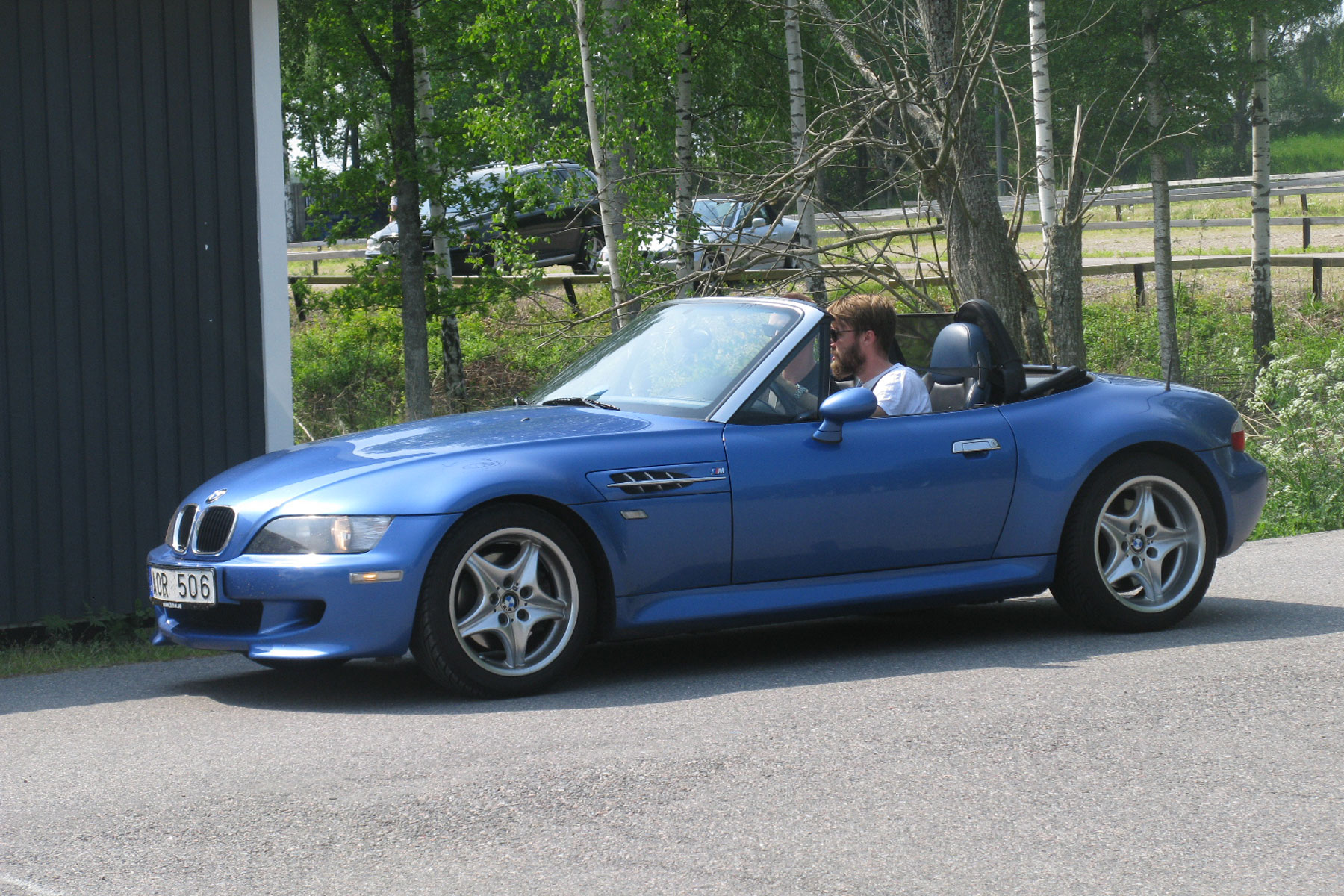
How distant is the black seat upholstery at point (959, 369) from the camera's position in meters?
6.63

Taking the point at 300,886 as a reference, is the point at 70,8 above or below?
above

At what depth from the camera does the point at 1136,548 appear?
670cm

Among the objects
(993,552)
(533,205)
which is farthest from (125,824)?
(533,205)

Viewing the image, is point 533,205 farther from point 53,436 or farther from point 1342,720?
point 1342,720

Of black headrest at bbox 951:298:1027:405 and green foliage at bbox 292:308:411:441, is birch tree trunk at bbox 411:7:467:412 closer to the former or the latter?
green foliage at bbox 292:308:411:441

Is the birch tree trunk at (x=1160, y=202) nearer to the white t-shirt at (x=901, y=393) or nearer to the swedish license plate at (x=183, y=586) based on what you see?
the white t-shirt at (x=901, y=393)

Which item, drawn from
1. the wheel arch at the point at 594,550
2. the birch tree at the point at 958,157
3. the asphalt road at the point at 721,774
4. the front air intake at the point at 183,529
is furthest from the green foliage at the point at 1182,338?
the front air intake at the point at 183,529

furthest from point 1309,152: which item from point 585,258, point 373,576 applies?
point 373,576

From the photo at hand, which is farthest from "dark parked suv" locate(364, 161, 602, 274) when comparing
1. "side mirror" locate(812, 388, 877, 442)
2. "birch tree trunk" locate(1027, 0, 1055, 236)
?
"side mirror" locate(812, 388, 877, 442)

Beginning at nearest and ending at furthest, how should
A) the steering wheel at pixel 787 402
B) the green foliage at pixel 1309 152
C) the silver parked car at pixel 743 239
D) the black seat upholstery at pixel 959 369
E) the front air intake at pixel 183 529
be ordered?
the front air intake at pixel 183 529 < the steering wheel at pixel 787 402 < the black seat upholstery at pixel 959 369 < the silver parked car at pixel 743 239 < the green foliage at pixel 1309 152

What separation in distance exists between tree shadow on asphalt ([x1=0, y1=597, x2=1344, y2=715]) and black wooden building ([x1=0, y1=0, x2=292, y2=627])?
→ 1.41 meters

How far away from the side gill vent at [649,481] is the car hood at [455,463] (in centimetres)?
5

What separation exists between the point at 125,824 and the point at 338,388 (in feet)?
53.8

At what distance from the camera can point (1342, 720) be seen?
505cm
